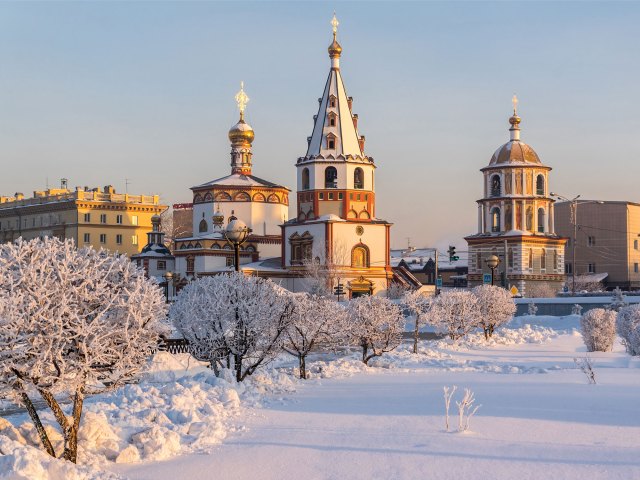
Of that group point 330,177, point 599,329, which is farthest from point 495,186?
point 599,329

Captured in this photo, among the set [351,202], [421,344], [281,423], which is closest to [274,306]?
[281,423]

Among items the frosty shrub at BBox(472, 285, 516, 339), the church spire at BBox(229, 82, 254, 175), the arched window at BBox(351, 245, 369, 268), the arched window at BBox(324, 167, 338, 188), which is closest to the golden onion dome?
the church spire at BBox(229, 82, 254, 175)

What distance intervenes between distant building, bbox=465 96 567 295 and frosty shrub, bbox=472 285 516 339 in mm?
28796

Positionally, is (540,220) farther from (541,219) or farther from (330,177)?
(330,177)

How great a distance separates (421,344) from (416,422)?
16211 mm

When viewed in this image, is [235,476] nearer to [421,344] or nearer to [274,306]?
[274,306]

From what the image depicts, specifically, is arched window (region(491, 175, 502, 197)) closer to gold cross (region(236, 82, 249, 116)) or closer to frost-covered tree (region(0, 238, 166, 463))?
gold cross (region(236, 82, 249, 116))

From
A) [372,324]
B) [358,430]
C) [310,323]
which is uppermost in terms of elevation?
[310,323]

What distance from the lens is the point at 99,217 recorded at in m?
87.1

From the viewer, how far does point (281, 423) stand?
12492 mm

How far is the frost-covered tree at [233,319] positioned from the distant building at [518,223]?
45.1 m

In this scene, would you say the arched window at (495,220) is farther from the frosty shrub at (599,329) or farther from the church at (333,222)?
the frosty shrub at (599,329)

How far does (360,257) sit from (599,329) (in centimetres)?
3528

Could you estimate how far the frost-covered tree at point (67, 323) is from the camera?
920 cm
